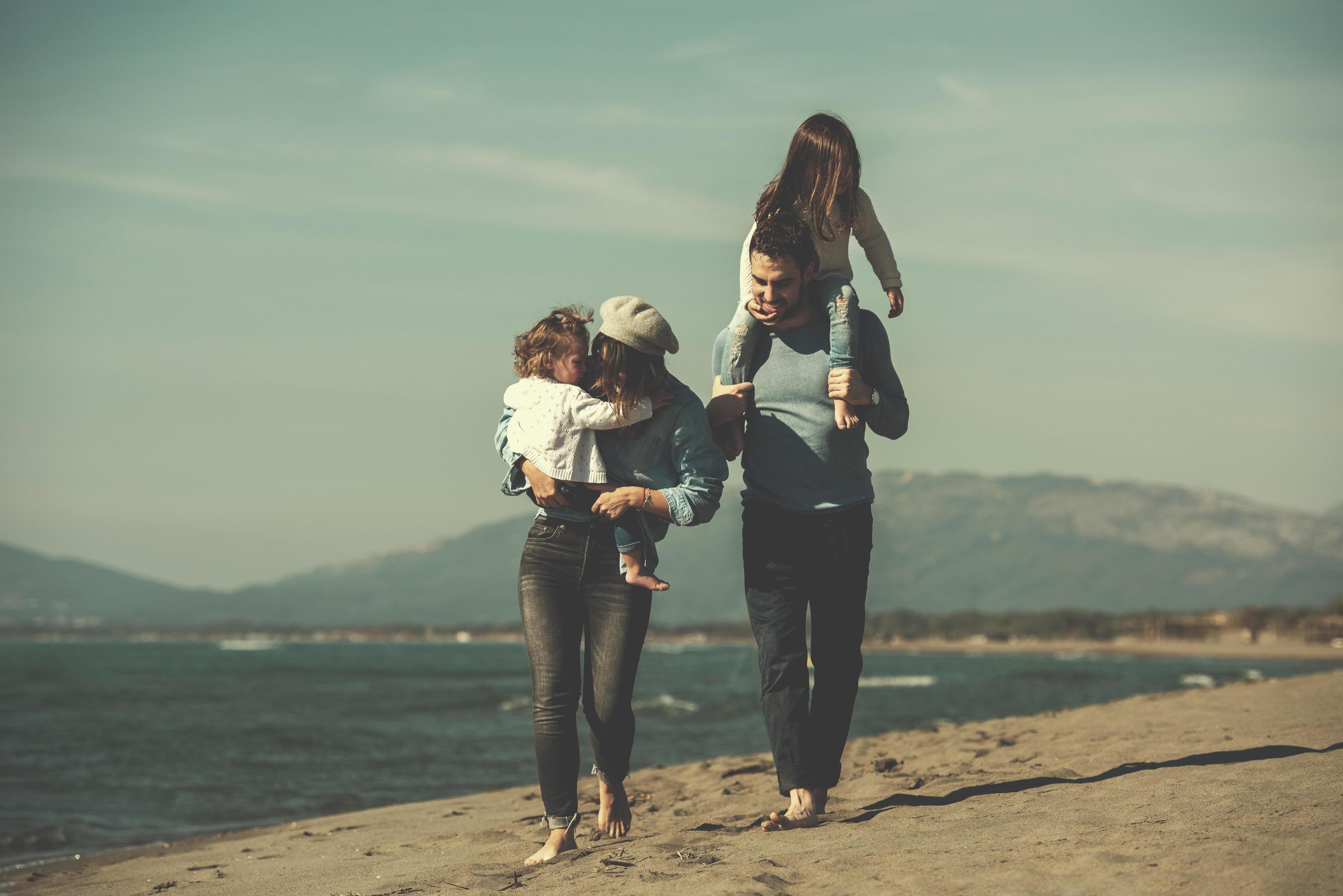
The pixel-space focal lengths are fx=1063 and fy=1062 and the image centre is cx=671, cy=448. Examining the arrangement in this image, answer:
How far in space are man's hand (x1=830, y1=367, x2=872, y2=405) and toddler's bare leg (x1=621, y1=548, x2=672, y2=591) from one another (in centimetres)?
88

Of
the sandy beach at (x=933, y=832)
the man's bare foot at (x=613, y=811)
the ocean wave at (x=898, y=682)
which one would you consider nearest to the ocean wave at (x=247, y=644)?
the ocean wave at (x=898, y=682)

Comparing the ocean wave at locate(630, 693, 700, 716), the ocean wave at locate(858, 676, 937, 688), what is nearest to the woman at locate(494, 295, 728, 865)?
the ocean wave at locate(630, 693, 700, 716)

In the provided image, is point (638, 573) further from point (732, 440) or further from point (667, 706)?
point (667, 706)

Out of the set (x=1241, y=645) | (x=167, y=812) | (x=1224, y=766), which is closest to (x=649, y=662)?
(x=1241, y=645)

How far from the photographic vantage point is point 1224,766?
4.10 metres

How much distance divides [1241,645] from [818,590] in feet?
309

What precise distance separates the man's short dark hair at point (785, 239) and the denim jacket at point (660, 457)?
57cm

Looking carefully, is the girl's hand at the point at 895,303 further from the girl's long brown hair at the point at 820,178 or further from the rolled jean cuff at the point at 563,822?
the rolled jean cuff at the point at 563,822

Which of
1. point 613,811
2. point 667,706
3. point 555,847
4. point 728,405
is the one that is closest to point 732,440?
point 728,405

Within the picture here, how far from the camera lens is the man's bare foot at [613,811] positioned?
3945mm

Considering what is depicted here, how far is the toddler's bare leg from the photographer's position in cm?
361

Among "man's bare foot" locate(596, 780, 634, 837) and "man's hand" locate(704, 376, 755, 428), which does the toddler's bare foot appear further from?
"man's bare foot" locate(596, 780, 634, 837)

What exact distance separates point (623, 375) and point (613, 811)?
1.65 m

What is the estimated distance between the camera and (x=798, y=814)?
3779 mm
